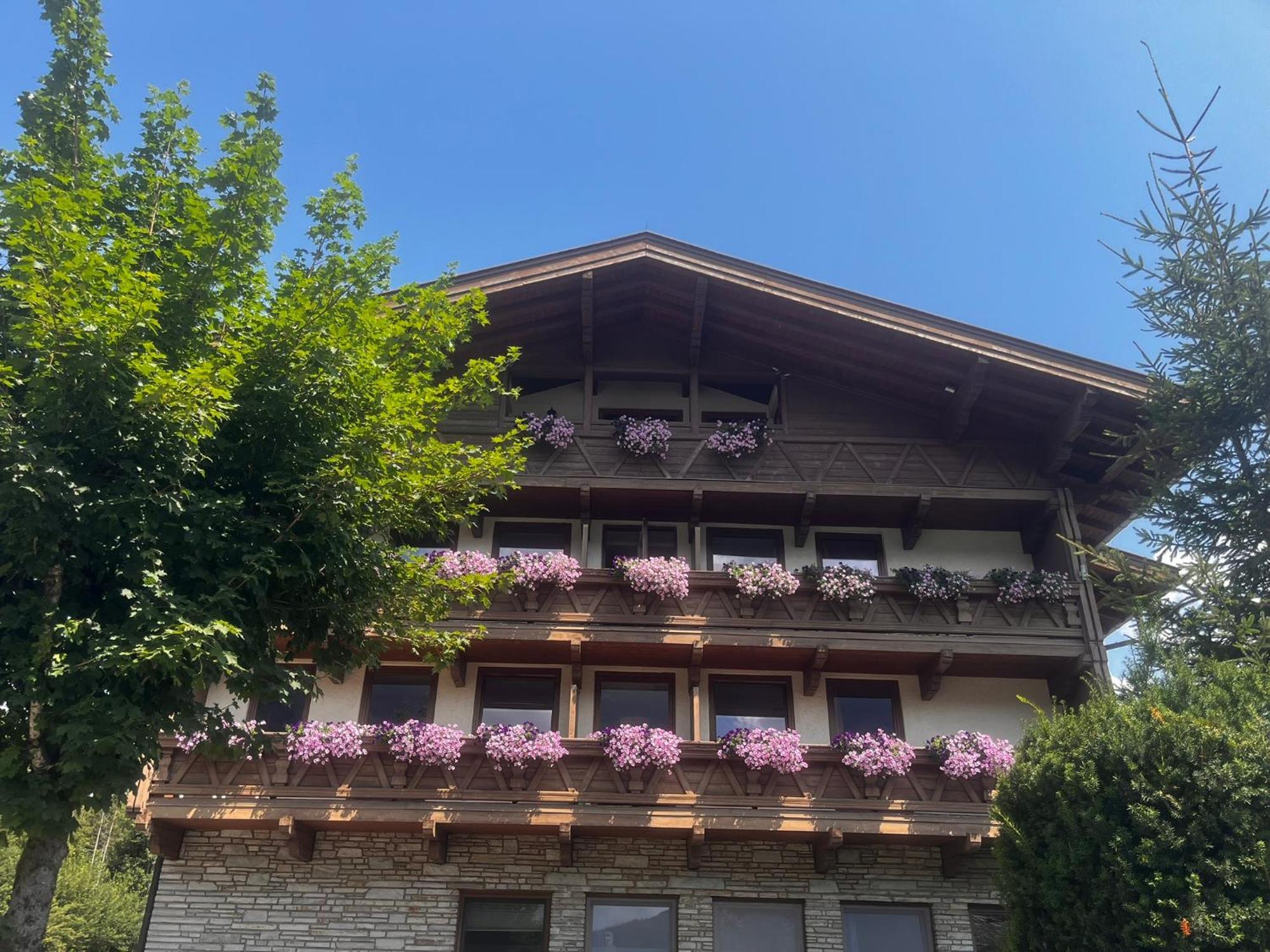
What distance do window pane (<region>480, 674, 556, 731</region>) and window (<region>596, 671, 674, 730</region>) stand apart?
78cm

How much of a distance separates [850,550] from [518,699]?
20.7 feet

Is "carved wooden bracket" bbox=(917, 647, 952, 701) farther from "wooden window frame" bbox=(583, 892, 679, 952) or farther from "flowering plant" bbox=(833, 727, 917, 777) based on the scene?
"wooden window frame" bbox=(583, 892, 679, 952)

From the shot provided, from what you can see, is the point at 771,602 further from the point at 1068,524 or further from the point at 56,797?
the point at 56,797

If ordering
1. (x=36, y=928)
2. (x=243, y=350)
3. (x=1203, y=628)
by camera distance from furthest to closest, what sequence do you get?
(x=1203, y=628) < (x=243, y=350) < (x=36, y=928)

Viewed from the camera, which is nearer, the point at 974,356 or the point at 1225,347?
the point at 1225,347

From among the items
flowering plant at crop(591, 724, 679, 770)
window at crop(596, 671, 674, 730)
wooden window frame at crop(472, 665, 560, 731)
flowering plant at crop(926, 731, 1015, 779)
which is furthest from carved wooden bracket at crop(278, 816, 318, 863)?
flowering plant at crop(926, 731, 1015, 779)

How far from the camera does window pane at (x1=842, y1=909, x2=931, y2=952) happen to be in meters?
13.9

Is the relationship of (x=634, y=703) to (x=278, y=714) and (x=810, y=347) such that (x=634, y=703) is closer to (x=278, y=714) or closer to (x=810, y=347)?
(x=278, y=714)

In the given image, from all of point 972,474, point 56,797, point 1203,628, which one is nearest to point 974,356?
point 972,474

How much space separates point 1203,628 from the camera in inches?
364

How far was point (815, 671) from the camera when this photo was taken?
15570 millimetres

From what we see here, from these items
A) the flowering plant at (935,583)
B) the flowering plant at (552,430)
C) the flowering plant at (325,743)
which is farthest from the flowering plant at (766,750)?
the flowering plant at (552,430)

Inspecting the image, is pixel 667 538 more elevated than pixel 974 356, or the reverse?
pixel 974 356

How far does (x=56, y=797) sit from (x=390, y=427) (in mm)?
3893
